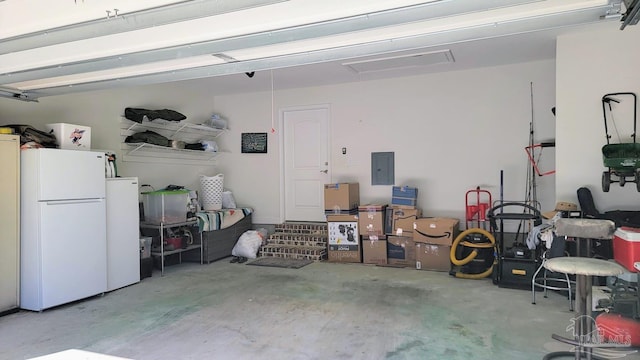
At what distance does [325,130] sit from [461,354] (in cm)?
458

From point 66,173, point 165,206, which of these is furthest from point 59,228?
point 165,206

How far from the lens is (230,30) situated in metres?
2.65

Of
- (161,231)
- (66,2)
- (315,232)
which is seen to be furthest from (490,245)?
(66,2)

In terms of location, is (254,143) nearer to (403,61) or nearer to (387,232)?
(387,232)

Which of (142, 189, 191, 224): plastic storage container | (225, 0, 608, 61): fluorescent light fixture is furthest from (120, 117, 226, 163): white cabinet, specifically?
(225, 0, 608, 61): fluorescent light fixture

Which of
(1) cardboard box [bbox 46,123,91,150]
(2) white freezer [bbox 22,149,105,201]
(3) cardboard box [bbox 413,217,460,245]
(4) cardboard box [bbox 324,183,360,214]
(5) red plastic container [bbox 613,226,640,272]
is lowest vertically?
(3) cardboard box [bbox 413,217,460,245]

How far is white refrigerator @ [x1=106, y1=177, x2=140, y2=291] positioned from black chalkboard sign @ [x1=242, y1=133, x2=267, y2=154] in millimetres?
2707

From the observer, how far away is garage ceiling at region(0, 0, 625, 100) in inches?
89.0

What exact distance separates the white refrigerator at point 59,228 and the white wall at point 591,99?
16.9ft

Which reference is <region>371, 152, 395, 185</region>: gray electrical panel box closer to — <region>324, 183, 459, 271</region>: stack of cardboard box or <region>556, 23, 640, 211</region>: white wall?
<region>324, 183, 459, 271</region>: stack of cardboard box

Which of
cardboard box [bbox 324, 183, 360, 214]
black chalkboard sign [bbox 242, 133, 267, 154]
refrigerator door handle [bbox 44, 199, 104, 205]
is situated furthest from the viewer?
black chalkboard sign [bbox 242, 133, 267, 154]

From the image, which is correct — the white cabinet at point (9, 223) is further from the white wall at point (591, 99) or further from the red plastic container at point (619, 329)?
the white wall at point (591, 99)

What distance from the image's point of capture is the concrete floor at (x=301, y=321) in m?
2.97

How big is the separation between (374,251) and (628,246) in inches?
131
